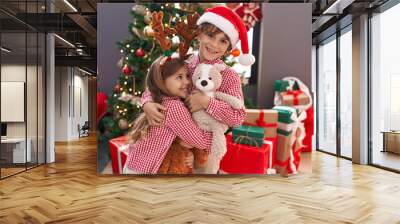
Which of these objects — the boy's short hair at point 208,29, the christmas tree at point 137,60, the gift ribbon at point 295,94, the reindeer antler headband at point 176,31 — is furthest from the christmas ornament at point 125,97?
the gift ribbon at point 295,94

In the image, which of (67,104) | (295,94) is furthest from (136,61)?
(67,104)

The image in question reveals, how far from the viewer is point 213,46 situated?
533 centimetres

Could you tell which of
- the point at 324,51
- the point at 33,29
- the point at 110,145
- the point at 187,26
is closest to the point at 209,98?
the point at 187,26

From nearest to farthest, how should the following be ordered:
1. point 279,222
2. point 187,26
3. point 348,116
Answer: point 279,222 < point 187,26 < point 348,116

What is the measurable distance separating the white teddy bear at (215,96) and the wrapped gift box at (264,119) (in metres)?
0.24

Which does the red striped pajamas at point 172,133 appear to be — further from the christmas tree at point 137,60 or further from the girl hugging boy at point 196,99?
the christmas tree at point 137,60

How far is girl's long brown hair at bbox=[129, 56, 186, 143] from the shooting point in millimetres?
5316

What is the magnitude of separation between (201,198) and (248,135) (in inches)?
55.3

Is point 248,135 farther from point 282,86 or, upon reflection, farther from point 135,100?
point 135,100

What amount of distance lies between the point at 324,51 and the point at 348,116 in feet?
7.31

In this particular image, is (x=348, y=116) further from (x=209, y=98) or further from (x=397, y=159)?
(x=209, y=98)

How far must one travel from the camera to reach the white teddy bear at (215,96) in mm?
5227

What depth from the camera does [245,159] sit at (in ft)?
18.4

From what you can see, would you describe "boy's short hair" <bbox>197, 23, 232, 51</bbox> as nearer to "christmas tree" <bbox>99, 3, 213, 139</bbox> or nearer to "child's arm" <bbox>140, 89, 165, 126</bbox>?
"christmas tree" <bbox>99, 3, 213, 139</bbox>
